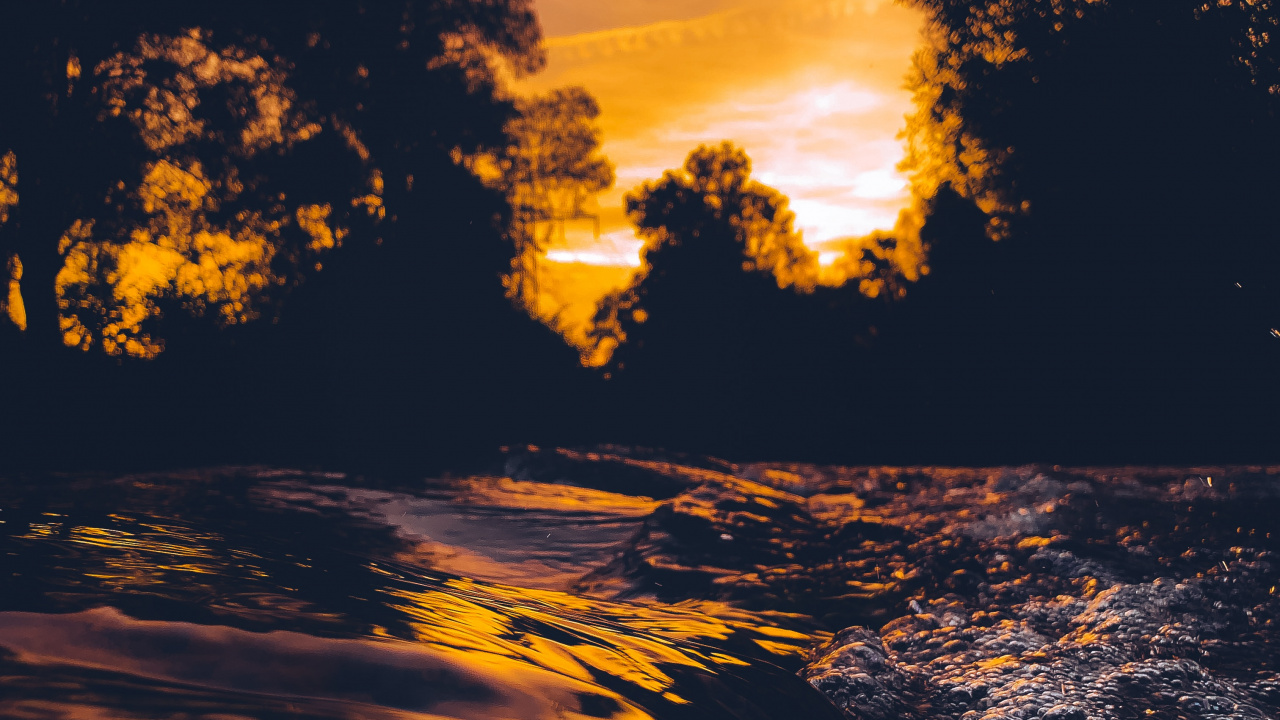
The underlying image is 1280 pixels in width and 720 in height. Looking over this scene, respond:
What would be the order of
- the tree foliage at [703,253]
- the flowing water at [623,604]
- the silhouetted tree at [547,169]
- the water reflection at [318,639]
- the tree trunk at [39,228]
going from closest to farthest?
the water reflection at [318,639], the flowing water at [623,604], the tree trunk at [39,228], the silhouetted tree at [547,169], the tree foliage at [703,253]

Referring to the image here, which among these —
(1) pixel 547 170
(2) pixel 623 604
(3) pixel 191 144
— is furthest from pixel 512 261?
(2) pixel 623 604

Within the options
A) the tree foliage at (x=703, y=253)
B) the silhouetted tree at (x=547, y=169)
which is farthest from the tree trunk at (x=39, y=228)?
the tree foliage at (x=703, y=253)

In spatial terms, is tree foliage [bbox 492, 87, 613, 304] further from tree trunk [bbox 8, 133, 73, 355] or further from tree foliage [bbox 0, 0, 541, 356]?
tree trunk [bbox 8, 133, 73, 355]

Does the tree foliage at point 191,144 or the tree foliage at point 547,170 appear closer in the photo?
the tree foliage at point 191,144

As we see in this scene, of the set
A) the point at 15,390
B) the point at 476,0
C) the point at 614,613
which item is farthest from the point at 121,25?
the point at 614,613

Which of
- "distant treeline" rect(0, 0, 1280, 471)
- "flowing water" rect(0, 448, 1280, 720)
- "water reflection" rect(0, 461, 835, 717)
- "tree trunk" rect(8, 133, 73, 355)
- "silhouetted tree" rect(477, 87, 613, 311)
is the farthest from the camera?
"silhouetted tree" rect(477, 87, 613, 311)

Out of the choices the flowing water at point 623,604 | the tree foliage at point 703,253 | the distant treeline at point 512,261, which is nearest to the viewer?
the flowing water at point 623,604

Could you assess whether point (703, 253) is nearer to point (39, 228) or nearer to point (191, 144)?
→ point (191, 144)

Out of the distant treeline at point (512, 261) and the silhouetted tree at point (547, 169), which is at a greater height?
the silhouetted tree at point (547, 169)

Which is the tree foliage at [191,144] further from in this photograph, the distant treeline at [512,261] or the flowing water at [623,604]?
the flowing water at [623,604]

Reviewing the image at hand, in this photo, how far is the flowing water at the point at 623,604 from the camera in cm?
181

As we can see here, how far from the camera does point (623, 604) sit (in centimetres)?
438

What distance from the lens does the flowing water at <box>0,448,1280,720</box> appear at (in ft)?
5.94

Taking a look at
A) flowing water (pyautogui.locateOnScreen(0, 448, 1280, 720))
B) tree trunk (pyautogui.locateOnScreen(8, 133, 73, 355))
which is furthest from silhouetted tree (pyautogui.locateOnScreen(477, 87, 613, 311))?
flowing water (pyautogui.locateOnScreen(0, 448, 1280, 720))
